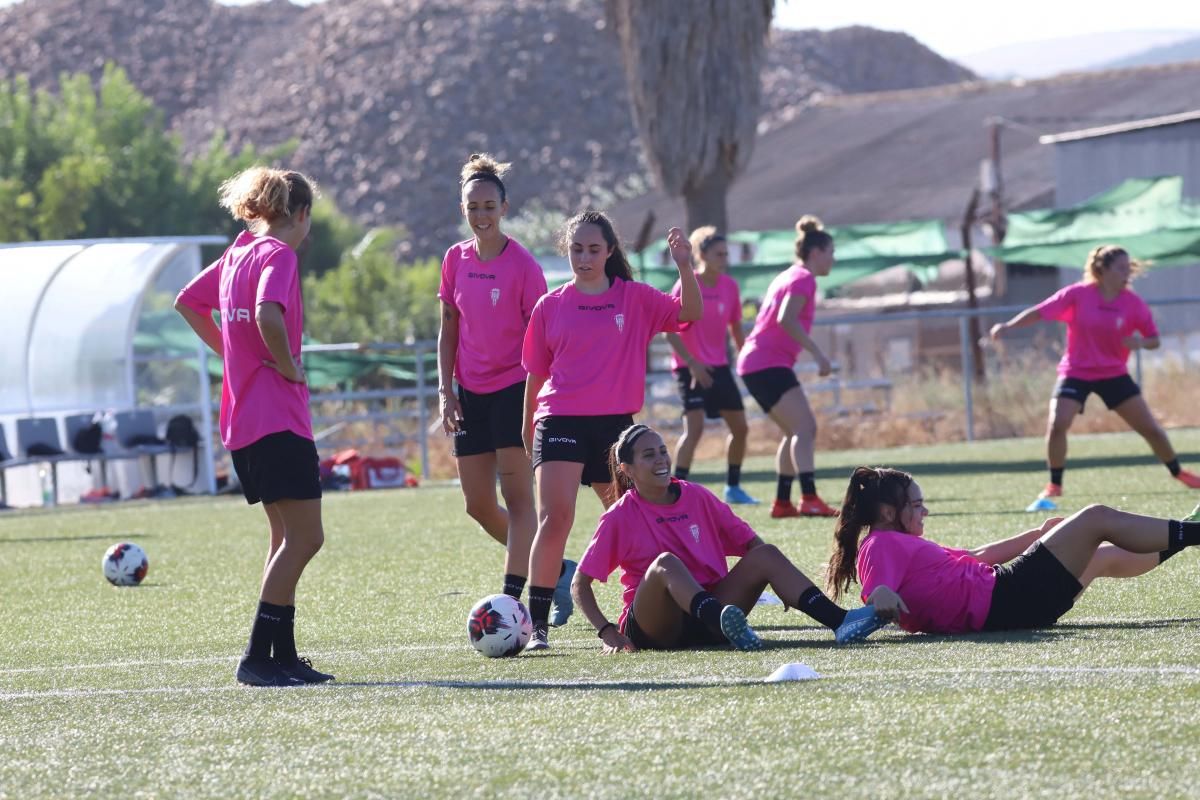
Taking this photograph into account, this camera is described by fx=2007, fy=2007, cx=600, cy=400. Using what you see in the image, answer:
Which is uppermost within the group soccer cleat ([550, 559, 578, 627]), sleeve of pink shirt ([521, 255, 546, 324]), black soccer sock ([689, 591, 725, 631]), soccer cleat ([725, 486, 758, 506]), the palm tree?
the palm tree

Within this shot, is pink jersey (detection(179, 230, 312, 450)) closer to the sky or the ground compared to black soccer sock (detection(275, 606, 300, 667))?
closer to the sky

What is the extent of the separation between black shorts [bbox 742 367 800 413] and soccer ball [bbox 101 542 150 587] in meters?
4.49

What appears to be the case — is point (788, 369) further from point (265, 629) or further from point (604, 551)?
point (265, 629)

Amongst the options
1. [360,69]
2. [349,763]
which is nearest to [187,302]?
[349,763]

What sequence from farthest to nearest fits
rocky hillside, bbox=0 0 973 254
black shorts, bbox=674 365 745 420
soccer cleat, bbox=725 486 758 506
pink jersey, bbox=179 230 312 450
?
rocky hillside, bbox=0 0 973 254
soccer cleat, bbox=725 486 758 506
black shorts, bbox=674 365 745 420
pink jersey, bbox=179 230 312 450

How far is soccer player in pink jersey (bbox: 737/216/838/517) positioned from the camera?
549 inches

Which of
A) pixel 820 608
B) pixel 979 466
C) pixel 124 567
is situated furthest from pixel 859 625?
pixel 979 466

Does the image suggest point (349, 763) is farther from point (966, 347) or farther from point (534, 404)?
point (966, 347)

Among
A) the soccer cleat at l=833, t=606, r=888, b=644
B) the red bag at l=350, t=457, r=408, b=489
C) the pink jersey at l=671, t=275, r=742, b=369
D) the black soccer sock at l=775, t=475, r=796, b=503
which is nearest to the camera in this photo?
the soccer cleat at l=833, t=606, r=888, b=644

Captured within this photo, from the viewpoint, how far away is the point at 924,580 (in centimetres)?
771

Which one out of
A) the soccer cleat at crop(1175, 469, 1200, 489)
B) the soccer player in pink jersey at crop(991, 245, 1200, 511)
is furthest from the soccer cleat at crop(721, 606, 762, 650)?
the soccer cleat at crop(1175, 469, 1200, 489)

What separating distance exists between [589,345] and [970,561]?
5.82 feet

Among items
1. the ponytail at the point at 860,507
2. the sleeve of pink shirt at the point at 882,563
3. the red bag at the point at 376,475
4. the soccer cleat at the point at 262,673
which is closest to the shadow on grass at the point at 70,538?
the red bag at the point at 376,475

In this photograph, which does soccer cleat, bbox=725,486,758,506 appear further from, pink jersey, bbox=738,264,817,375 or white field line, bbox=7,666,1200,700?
white field line, bbox=7,666,1200,700
